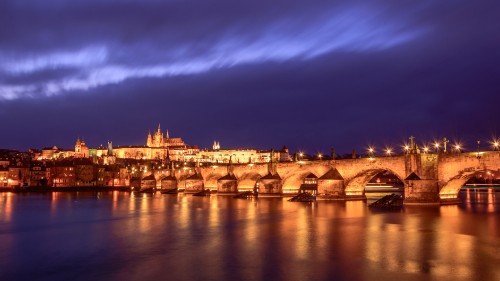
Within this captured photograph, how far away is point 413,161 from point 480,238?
1471 cm

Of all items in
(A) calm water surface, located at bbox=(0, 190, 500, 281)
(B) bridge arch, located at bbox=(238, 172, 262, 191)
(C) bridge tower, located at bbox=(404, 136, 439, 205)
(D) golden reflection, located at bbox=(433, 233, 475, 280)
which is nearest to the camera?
(D) golden reflection, located at bbox=(433, 233, 475, 280)

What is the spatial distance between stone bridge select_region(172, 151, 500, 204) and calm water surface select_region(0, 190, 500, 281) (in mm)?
2878

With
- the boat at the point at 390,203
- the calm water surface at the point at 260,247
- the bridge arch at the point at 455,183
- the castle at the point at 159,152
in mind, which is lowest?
the calm water surface at the point at 260,247

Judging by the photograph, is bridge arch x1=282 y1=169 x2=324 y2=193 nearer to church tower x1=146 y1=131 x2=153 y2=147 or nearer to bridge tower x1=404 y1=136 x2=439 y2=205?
bridge tower x1=404 y1=136 x2=439 y2=205

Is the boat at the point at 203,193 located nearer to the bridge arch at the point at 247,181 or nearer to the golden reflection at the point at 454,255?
the bridge arch at the point at 247,181

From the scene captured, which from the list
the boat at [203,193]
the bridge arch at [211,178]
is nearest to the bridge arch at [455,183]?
the boat at [203,193]

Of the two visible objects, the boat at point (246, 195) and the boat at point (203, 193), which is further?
the boat at point (203, 193)

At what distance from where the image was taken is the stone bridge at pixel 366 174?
3247 centimetres

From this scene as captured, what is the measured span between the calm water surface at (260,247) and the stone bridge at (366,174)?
288 cm

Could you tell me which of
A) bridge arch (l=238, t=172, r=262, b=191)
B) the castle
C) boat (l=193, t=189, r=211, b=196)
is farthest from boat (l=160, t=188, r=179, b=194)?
the castle

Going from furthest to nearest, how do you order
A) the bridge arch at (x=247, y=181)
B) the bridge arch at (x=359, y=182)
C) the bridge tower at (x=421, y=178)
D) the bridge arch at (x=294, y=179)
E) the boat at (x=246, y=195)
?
the bridge arch at (x=247, y=181)
the boat at (x=246, y=195)
the bridge arch at (x=294, y=179)
the bridge arch at (x=359, y=182)
the bridge tower at (x=421, y=178)

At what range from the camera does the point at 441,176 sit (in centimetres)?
3325

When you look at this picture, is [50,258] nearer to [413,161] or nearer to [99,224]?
[99,224]

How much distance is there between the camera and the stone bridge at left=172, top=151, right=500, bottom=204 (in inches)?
1278
